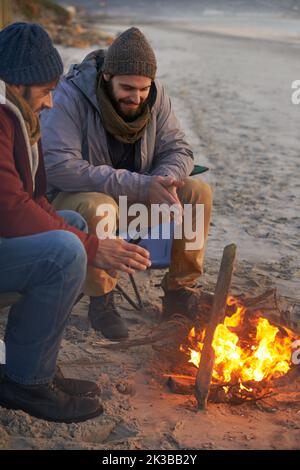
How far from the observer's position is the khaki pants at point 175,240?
413cm

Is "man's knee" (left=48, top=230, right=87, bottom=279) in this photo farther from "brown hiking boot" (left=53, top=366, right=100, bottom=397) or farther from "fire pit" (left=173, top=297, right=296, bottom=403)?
"fire pit" (left=173, top=297, right=296, bottom=403)

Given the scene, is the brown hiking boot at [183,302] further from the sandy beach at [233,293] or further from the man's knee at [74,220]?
the man's knee at [74,220]

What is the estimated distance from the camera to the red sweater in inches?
116

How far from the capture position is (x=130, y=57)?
412 cm

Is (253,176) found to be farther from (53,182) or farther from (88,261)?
(88,261)

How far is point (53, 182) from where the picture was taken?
14.1 ft

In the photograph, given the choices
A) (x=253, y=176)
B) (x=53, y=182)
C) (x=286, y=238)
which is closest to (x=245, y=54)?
(x=253, y=176)

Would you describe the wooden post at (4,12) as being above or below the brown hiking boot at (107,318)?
above

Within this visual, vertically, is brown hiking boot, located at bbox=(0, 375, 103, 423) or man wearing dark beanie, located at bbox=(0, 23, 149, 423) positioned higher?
man wearing dark beanie, located at bbox=(0, 23, 149, 423)

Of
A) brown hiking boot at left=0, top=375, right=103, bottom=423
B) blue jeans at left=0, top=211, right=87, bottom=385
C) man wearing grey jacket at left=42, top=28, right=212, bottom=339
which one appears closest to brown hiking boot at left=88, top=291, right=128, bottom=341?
man wearing grey jacket at left=42, top=28, right=212, bottom=339

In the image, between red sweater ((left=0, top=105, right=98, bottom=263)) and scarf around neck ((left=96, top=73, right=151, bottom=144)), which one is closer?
red sweater ((left=0, top=105, right=98, bottom=263))

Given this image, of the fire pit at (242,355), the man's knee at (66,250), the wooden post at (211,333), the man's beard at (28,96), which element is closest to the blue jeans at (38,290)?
the man's knee at (66,250)

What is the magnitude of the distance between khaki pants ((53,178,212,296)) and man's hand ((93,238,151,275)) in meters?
0.82

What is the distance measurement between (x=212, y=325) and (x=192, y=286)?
102cm
